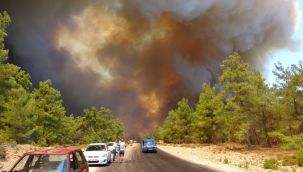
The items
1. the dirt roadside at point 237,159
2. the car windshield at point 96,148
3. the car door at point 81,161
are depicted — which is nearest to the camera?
the car door at point 81,161

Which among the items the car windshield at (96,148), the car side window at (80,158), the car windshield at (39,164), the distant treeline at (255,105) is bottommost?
the car windshield at (39,164)

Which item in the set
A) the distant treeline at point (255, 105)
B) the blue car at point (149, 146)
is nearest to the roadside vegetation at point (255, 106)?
the distant treeline at point (255, 105)

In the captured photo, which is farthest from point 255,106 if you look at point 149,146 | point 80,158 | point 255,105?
point 80,158

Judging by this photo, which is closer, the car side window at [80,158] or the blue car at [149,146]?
the car side window at [80,158]

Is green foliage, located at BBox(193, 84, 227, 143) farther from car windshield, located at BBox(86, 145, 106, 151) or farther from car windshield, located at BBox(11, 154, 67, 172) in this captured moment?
car windshield, located at BBox(11, 154, 67, 172)

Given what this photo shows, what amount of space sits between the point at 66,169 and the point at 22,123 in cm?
4386

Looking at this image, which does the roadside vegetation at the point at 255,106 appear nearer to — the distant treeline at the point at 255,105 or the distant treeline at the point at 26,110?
the distant treeline at the point at 255,105

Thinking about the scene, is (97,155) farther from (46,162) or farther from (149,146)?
(149,146)

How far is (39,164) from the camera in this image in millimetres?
10320

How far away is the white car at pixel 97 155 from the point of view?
85.7ft

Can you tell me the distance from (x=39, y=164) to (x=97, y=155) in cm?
1628

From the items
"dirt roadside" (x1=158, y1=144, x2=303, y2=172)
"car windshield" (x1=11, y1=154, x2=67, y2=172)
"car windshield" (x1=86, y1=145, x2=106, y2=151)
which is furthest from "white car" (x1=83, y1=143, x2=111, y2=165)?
"car windshield" (x1=11, y1=154, x2=67, y2=172)

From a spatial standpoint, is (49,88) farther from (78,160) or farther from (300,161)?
(78,160)

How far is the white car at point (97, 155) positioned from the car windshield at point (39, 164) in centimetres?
1574
